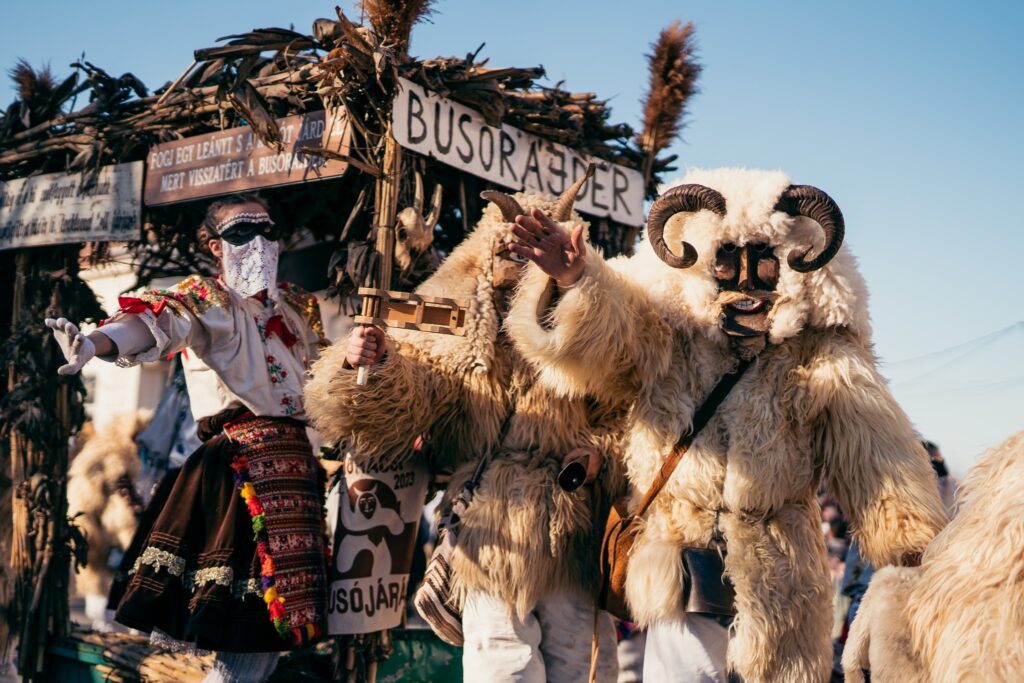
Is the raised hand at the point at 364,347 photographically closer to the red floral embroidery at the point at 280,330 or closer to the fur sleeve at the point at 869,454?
the red floral embroidery at the point at 280,330

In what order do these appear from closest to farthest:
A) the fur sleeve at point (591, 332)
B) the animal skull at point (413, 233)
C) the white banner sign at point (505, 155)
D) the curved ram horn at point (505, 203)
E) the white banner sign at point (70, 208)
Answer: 1. the fur sleeve at point (591, 332)
2. the curved ram horn at point (505, 203)
3. the white banner sign at point (505, 155)
4. the animal skull at point (413, 233)
5. the white banner sign at point (70, 208)

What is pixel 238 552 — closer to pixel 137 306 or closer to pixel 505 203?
pixel 137 306

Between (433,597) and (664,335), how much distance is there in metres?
1.21

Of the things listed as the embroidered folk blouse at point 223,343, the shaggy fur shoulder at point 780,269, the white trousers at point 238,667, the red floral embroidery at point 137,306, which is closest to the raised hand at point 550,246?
the shaggy fur shoulder at point 780,269

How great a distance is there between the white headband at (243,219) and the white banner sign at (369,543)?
1.00 meters

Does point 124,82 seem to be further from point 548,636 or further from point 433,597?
point 548,636

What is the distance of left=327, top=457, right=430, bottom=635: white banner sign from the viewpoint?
3.91 meters

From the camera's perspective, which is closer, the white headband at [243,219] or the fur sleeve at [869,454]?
the fur sleeve at [869,454]

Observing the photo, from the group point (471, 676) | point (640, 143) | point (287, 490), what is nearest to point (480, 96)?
point (640, 143)

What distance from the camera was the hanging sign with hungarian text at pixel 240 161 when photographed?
427cm

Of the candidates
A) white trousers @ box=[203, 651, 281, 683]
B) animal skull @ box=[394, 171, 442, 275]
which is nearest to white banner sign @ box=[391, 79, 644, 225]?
animal skull @ box=[394, 171, 442, 275]

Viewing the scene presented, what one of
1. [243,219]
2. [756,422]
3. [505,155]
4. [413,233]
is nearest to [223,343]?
[243,219]

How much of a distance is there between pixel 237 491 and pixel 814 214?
7.45ft

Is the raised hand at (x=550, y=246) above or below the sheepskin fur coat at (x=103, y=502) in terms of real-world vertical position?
above
